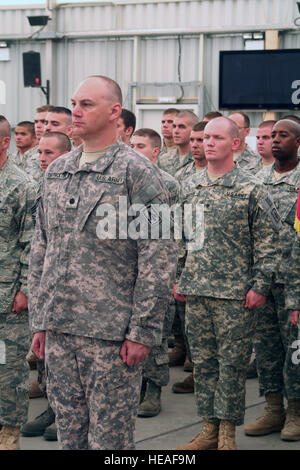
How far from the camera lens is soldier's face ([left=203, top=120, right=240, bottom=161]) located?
15.6 feet

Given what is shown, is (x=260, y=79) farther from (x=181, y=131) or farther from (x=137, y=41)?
(x=181, y=131)

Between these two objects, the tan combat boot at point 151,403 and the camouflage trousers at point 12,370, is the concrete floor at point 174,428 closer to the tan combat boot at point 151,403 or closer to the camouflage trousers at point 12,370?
the tan combat boot at point 151,403

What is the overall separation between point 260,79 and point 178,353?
6895 mm

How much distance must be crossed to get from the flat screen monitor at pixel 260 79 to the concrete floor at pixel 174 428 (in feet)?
24.5

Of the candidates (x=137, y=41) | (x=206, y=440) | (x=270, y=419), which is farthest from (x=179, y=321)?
(x=137, y=41)

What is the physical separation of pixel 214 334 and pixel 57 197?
65.1 inches

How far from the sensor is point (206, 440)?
4727mm

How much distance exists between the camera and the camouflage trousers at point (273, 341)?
5277mm

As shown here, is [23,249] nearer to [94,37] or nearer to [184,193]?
[184,193]

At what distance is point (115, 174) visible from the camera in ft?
11.0

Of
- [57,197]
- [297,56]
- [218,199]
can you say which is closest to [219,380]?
[218,199]

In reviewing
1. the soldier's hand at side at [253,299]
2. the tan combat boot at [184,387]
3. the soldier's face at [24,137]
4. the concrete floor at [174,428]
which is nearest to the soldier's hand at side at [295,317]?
the soldier's hand at side at [253,299]

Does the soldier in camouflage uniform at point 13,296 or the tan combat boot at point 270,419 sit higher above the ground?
the soldier in camouflage uniform at point 13,296

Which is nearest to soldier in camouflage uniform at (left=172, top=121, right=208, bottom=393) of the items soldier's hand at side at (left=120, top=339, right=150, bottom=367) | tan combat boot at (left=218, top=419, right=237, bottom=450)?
tan combat boot at (left=218, top=419, right=237, bottom=450)
